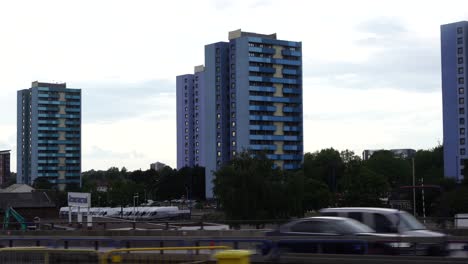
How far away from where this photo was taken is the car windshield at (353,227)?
19.5m

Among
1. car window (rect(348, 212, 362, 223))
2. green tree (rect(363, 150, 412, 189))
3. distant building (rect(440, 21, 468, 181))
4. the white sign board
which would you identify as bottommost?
the white sign board

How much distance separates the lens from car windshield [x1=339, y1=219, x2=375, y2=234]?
19.5 m

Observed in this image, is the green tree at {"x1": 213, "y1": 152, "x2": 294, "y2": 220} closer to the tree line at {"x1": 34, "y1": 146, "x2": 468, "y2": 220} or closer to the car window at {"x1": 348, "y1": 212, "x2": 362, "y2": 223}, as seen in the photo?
the tree line at {"x1": 34, "y1": 146, "x2": 468, "y2": 220}

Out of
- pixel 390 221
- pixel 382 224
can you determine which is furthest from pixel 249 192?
pixel 390 221

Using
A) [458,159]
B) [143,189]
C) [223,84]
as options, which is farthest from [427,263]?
[143,189]

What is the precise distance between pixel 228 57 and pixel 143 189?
3545cm

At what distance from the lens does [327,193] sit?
99.6 meters

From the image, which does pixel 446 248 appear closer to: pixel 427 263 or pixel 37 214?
pixel 427 263

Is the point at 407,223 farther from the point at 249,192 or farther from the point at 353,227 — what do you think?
the point at 249,192

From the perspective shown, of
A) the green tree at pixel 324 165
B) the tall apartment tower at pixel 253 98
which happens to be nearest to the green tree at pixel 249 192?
the tall apartment tower at pixel 253 98

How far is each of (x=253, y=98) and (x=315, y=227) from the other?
125420mm

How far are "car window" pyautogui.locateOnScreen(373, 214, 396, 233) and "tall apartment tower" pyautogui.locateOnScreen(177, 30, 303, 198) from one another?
123m

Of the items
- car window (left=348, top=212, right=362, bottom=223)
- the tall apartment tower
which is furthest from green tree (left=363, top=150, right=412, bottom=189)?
car window (left=348, top=212, right=362, bottom=223)

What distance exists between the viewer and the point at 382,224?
2047 centimetres
